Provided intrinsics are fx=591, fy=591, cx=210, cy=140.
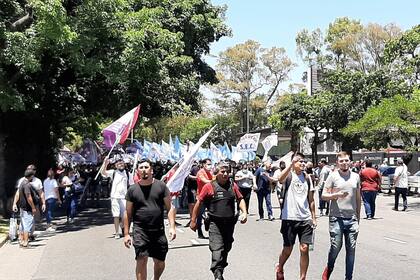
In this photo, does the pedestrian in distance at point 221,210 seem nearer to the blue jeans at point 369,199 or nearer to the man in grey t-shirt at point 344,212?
the man in grey t-shirt at point 344,212

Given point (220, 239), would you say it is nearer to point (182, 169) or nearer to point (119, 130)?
point (182, 169)

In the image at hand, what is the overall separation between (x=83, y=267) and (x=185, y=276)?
6.99 feet

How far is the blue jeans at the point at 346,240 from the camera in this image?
7.70 meters

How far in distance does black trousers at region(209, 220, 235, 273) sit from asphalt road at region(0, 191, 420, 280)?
837 millimetres

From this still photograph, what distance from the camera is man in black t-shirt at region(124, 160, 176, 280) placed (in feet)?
23.5

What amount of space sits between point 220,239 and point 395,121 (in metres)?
17.2

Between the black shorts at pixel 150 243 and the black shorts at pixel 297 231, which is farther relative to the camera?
the black shorts at pixel 297 231

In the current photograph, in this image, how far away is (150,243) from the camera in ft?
23.6

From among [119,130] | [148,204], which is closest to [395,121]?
[119,130]

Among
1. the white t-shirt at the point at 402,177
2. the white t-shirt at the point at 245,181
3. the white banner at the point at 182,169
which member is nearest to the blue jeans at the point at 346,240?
the white banner at the point at 182,169

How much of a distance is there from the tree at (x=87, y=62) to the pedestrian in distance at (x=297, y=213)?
8416mm

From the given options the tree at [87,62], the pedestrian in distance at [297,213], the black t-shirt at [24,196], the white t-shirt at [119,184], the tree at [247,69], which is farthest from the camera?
the tree at [247,69]

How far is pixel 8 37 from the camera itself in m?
14.4

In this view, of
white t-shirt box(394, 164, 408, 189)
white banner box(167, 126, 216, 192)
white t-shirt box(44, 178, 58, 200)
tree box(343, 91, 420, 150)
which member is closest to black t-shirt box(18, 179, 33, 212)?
white banner box(167, 126, 216, 192)
